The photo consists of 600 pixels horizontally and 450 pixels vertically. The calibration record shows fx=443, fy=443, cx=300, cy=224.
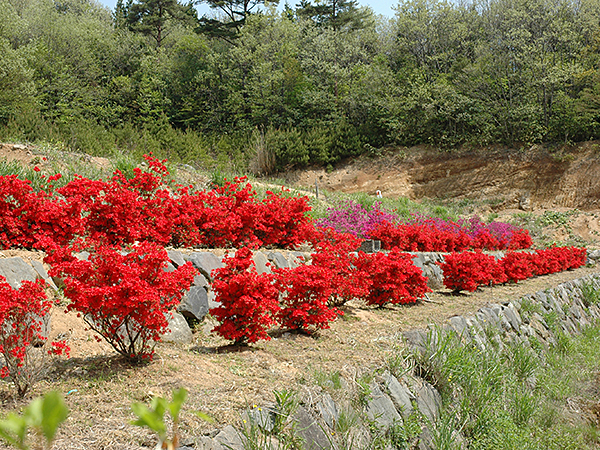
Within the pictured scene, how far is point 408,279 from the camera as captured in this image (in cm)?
611

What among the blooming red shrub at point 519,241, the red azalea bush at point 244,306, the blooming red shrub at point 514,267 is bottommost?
the blooming red shrub at point 519,241

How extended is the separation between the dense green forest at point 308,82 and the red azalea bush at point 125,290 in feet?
48.1

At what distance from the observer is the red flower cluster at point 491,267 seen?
7.11 m

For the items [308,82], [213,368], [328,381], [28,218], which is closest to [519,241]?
[328,381]

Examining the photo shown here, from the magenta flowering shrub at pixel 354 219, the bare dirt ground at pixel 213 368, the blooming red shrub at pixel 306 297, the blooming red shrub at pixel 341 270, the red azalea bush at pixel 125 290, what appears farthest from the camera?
the magenta flowering shrub at pixel 354 219

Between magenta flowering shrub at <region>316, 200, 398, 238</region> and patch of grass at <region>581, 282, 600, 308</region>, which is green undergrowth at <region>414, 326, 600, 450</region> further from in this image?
magenta flowering shrub at <region>316, 200, 398, 238</region>

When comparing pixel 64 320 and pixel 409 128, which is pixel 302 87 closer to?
pixel 409 128

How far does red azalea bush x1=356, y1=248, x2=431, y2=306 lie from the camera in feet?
19.0

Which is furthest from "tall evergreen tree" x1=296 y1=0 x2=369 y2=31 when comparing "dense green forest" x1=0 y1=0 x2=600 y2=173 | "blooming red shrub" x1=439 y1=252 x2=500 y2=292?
"blooming red shrub" x1=439 y1=252 x2=500 y2=292

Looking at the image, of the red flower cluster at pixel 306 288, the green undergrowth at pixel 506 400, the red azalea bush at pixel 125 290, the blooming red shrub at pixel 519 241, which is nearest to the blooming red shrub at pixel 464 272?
the red flower cluster at pixel 306 288

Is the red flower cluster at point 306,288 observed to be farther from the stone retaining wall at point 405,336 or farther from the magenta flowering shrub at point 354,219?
the magenta flowering shrub at point 354,219

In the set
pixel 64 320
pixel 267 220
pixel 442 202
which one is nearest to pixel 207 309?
pixel 64 320

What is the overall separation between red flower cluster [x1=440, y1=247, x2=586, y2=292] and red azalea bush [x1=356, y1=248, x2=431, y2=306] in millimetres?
1420

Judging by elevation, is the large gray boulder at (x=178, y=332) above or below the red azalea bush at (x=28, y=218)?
below
